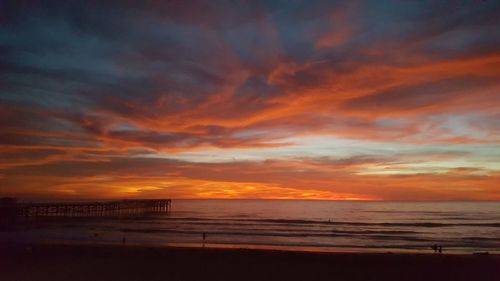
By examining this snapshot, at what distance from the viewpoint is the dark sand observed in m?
14.8

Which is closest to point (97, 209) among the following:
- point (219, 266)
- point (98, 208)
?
point (98, 208)

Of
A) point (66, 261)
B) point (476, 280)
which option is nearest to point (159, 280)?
point (66, 261)

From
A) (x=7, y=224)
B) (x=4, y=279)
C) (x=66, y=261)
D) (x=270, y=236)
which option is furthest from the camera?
(x=7, y=224)

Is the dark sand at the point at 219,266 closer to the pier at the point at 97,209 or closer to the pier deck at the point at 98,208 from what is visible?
the pier at the point at 97,209

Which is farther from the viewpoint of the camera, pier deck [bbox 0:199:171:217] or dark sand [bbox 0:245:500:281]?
pier deck [bbox 0:199:171:217]

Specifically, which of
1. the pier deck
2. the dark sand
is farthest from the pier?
the dark sand

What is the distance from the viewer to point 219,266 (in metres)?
17.0

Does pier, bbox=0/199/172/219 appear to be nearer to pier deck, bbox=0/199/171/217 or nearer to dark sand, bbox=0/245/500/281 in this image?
pier deck, bbox=0/199/171/217

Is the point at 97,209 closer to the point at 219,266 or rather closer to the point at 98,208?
the point at 98,208

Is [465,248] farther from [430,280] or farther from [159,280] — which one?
[159,280]

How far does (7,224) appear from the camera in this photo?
4344cm

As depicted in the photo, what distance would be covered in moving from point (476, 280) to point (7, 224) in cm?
4563

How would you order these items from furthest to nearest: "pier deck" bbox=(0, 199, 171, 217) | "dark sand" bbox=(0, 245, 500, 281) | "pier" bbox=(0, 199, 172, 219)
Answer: "pier deck" bbox=(0, 199, 171, 217)
"pier" bbox=(0, 199, 172, 219)
"dark sand" bbox=(0, 245, 500, 281)

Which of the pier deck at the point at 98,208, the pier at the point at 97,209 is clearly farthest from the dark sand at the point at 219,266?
the pier deck at the point at 98,208
